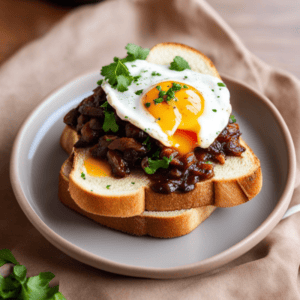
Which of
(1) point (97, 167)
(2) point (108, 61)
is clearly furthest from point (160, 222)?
(2) point (108, 61)

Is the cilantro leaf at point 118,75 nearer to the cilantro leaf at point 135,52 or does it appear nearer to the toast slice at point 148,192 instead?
the cilantro leaf at point 135,52

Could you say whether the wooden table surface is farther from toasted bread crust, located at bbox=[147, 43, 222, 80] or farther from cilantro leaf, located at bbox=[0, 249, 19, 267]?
cilantro leaf, located at bbox=[0, 249, 19, 267]

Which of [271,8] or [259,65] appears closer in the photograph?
[259,65]

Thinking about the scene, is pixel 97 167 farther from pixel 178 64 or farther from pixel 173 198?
pixel 178 64

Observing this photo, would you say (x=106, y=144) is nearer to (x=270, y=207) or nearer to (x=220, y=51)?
(x=270, y=207)

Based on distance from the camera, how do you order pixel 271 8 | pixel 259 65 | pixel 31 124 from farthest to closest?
pixel 271 8, pixel 259 65, pixel 31 124

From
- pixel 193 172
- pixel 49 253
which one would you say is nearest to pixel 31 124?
pixel 49 253

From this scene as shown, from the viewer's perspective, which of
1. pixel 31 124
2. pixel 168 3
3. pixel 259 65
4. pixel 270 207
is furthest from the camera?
pixel 168 3
